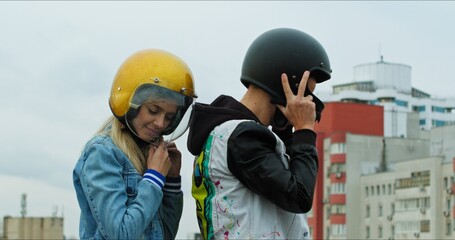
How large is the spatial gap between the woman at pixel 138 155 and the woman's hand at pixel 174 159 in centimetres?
6

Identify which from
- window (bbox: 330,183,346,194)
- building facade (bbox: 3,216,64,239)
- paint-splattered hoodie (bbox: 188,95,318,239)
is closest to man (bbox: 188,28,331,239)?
paint-splattered hoodie (bbox: 188,95,318,239)

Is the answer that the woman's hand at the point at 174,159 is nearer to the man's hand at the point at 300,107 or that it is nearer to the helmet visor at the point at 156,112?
the helmet visor at the point at 156,112

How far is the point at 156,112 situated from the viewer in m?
6.81

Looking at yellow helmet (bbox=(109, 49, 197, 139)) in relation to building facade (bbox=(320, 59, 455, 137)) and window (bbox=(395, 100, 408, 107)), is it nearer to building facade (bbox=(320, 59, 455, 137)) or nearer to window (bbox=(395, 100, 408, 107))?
building facade (bbox=(320, 59, 455, 137))

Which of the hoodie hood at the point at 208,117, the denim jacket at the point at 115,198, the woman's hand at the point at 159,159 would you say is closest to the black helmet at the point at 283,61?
the hoodie hood at the point at 208,117

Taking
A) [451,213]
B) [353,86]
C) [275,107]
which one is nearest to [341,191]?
[451,213]

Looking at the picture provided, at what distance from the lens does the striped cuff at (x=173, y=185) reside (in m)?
7.00

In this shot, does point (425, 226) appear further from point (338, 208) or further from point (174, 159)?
point (174, 159)

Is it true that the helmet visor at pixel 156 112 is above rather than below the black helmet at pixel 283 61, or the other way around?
below

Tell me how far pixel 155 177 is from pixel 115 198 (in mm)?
280

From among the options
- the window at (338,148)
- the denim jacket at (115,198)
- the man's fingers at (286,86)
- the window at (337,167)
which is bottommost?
the denim jacket at (115,198)

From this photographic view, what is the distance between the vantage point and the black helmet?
6.85 meters

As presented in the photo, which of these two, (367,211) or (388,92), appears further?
(388,92)

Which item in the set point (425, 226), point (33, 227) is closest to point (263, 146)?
point (33, 227)
